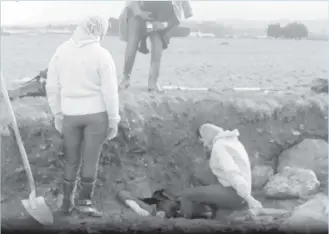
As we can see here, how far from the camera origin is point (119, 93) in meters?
3.00

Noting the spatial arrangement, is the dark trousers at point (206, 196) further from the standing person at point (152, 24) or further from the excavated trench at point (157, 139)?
the standing person at point (152, 24)

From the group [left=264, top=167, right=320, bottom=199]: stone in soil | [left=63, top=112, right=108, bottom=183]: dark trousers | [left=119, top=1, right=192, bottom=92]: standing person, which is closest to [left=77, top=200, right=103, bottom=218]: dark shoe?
[left=63, top=112, right=108, bottom=183]: dark trousers

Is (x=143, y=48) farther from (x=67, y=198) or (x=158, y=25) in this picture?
(x=67, y=198)

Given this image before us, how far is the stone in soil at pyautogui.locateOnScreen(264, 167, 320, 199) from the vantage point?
299cm

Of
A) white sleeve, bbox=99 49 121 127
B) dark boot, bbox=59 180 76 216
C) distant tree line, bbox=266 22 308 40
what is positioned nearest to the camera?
white sleeve, bbox=99 49 121 127

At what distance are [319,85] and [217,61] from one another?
0.50 meters

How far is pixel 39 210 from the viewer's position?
295 centimetres

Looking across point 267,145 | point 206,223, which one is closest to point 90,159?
point 206,223

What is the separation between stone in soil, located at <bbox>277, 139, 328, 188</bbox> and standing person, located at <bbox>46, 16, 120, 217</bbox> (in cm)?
85

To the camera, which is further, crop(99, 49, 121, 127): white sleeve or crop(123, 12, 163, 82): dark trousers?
crop(123, 12, 163, 82): dark trousers

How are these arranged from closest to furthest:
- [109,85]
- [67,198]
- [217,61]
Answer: [109,85], [67,198], [217,61]

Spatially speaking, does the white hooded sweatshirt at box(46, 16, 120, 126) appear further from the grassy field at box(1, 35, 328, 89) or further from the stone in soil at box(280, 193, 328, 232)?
the stone in soil at box(280, 193, 328, 232)

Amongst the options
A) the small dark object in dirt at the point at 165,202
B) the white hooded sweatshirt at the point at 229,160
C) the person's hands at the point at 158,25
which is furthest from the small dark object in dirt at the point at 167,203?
the person's hands at the point at 158,25

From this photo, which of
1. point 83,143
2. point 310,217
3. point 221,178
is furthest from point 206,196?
point 83,143
